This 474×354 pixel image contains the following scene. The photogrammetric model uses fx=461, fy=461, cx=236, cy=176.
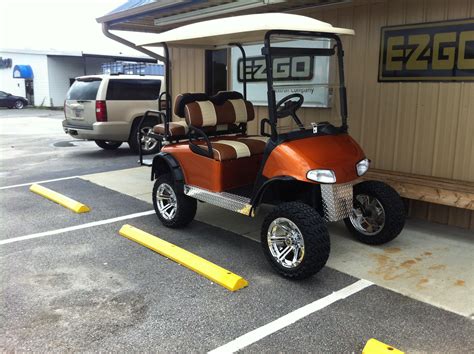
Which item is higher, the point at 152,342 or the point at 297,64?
the point at 297,64

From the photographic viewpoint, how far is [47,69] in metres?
31.7

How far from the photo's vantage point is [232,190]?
193 inches

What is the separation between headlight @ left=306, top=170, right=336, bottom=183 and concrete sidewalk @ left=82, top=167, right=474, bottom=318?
2.96 ft

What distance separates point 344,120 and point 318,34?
927mm

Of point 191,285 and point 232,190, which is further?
point 232,190

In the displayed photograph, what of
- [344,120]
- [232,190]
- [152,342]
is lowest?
[152,342]

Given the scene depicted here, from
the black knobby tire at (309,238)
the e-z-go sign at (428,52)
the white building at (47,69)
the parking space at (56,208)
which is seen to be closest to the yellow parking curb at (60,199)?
the parking space at (56,208)

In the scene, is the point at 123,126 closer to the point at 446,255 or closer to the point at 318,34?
the point at 318,34

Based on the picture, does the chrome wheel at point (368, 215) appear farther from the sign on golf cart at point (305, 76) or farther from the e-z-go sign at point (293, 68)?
the e-z-go sign at point (293, 68)

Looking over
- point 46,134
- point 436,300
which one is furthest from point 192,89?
point 46,134

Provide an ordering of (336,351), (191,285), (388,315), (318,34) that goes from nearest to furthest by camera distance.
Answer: (336,351) < (388,315) < (191,285) < (318,34)

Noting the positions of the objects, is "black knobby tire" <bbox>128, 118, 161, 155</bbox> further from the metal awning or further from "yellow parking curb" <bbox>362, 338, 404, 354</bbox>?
"yellow parking curb" <bbox>362, 338, 404, 354</bbox>

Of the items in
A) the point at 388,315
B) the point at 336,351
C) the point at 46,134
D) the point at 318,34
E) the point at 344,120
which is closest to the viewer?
the point at 336,351

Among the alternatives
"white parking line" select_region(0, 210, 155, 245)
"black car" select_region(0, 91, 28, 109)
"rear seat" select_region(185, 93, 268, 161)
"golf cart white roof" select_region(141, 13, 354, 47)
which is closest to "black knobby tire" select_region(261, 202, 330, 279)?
"rear seat" select_region(185, 93, 268, 161)
